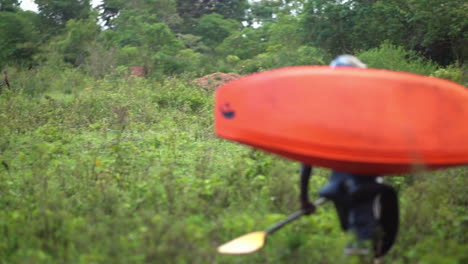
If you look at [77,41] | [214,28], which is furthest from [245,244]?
[214,28]

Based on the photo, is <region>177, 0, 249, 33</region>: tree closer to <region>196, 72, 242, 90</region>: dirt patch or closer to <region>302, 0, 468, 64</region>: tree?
<region>302, 0, 468, 64</region>: tree

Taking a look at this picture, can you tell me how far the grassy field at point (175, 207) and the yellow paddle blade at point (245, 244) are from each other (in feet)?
0.20

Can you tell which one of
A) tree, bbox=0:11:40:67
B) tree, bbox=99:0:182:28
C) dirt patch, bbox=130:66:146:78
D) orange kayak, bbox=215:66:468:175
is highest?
tree, bbox=99:0:182:28

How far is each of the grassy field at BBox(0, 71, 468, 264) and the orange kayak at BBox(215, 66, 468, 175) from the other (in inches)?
22.9

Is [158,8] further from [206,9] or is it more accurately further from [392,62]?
[392,62]

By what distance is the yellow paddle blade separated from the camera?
3309mm

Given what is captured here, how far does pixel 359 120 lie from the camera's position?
8.94ft

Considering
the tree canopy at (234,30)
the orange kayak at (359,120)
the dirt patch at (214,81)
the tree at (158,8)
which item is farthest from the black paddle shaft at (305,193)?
the tree at (158,8)

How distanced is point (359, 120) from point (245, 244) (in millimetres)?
1237

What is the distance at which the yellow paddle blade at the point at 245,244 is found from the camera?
130 inches

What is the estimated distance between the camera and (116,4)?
32312mm

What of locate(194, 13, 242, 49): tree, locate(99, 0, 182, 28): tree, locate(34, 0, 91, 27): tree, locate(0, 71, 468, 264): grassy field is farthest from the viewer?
locate(34, 0, 91, 27): tree

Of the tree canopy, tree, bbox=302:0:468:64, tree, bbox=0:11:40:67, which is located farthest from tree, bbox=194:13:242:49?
tree, bbox=302:0:468:64

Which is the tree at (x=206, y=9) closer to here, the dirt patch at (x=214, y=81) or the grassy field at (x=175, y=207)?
the dirt patch at (x=214, y=81)
